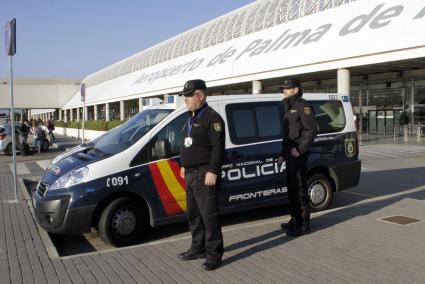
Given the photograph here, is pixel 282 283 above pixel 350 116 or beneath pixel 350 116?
beneath

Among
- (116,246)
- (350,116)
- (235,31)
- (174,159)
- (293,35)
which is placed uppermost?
(235,31)

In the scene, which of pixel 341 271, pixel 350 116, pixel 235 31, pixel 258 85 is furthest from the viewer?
pixel 235 31

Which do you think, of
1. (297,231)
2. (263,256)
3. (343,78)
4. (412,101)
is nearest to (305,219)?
(297,231)

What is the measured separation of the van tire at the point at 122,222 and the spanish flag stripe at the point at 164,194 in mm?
301

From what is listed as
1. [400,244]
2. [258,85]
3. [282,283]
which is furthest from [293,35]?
[282,283]

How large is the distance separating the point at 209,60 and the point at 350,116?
72.5 feet

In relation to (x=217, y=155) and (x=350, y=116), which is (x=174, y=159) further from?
(x=350, y=116)

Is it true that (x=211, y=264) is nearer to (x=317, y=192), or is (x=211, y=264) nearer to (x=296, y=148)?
(x=296, y=148)

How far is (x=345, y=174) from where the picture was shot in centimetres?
782

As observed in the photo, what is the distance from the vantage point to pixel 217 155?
448 cm

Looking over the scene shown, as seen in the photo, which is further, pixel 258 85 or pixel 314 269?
pixel 258 85

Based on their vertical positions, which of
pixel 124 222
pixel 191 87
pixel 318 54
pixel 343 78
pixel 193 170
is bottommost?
pixel 124 222

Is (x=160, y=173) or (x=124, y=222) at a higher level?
(x=160, y=173)

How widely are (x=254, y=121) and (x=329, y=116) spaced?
1569mm
